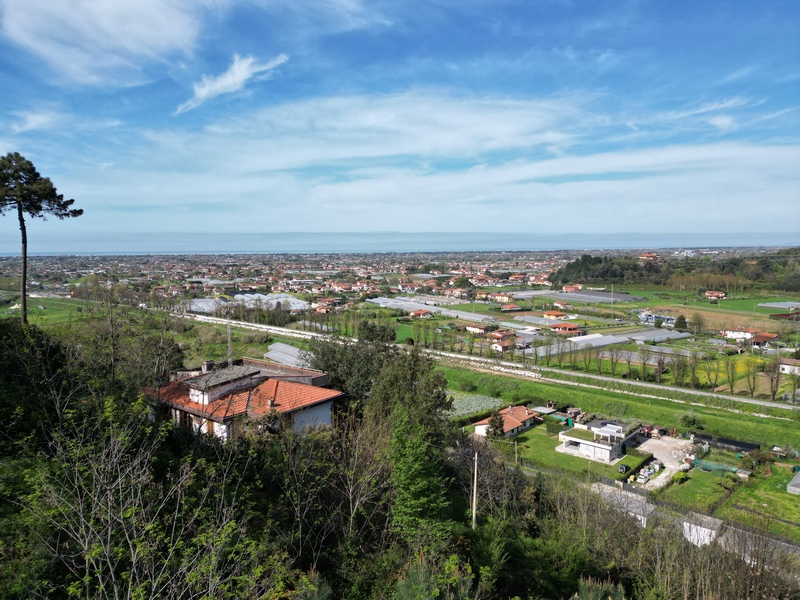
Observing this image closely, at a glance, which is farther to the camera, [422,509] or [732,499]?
[732,499]

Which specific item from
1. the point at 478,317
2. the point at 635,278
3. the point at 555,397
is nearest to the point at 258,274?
the point at 478,317

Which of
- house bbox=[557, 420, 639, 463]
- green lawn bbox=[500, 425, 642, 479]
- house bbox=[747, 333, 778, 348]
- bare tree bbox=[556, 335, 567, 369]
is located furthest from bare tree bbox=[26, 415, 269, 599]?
house bbox=[747, 333, 778, 348]

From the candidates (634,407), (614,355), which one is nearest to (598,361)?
(614,355)

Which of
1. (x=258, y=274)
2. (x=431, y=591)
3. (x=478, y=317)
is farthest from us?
(x=258, y=274)

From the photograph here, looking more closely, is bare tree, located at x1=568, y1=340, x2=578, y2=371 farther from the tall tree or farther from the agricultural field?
the tall tree

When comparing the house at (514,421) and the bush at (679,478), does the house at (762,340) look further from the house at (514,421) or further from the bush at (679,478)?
the bush at (679,478)

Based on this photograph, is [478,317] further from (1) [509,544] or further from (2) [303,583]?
(2) [303,583]

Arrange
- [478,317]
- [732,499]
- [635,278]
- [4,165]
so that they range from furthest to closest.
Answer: [635,278] < [478,317] < [732,499] < [4,165]

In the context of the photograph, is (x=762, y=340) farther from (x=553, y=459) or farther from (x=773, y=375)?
(x=553, y=459)
